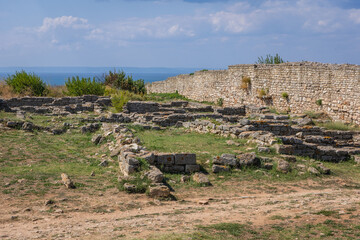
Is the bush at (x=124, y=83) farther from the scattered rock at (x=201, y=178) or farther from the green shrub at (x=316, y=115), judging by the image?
the scattered rock at (x=201, y=178)

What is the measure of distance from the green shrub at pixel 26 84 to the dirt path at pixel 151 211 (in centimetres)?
2258

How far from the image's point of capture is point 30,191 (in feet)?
28.1

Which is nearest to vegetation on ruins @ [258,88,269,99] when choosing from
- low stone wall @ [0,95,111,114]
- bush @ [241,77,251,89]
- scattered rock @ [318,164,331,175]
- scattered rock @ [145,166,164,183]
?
bush @ [241,77,251,89]

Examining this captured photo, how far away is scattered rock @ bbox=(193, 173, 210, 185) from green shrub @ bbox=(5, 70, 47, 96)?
2221 cm

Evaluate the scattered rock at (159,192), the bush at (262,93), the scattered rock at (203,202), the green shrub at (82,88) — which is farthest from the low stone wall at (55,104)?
the scattered rock at (203,202)

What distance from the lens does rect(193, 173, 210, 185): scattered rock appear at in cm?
1001

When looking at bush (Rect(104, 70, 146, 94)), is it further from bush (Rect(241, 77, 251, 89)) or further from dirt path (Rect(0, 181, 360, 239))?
dirt path (Rect(0, 181, 360, 239))

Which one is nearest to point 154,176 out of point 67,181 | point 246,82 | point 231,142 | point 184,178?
point 184,178

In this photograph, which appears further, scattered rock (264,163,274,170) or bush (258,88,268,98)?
bush (258,88,268,98)

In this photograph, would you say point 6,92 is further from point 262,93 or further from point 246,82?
point 262,93

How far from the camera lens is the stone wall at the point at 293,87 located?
19938 millimetres

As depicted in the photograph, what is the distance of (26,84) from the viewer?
96.8 feet

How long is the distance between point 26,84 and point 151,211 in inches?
977

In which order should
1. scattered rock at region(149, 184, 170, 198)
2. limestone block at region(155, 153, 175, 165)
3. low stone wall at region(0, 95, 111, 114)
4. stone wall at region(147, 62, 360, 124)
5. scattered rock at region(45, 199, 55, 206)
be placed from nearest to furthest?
A: scattered rock at region(45, 199, 55, 206) → scattered rock at region(149, 184, 170, 198) → limestone block at region(155, 153, 175, 165) → stone wall at region(147, 62, 360, 124) → low stone wall at region(0, 95, 111, 114)
